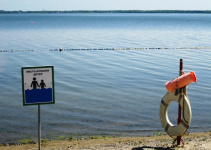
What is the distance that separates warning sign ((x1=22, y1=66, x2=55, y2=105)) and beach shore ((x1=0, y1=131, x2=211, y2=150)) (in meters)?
2.06

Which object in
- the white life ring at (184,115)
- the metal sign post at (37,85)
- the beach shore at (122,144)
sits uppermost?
the metal sign post at (37,85)

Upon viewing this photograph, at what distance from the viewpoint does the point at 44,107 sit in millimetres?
12672

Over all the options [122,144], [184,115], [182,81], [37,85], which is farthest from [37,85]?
[184,115]

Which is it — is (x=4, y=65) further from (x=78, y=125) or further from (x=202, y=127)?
(x=202, y=127)

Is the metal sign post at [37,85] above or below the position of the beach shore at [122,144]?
above

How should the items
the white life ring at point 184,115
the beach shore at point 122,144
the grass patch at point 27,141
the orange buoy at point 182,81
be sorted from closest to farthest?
the orange buoy at point 182,81
the white life ring at point 184,115
the beach shore at point 122,144
the grass patch at point 27,141

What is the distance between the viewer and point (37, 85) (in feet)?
21.2

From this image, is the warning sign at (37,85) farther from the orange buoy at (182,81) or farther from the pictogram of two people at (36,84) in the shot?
the orange buoy at (182,81)

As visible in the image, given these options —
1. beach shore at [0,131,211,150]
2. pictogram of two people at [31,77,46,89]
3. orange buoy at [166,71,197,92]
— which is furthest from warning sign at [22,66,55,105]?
orange buoy at [166,71,197,92]

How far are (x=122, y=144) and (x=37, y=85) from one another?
2.91 meters

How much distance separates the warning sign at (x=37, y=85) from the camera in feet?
20.9

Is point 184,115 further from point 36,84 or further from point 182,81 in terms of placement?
point 36,84

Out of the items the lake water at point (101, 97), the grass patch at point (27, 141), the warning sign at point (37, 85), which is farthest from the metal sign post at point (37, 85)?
the lake water at point (101, 97)

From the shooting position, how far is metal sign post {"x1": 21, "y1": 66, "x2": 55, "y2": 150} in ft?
20.9
